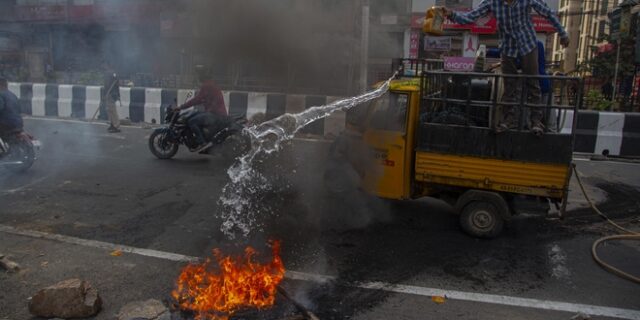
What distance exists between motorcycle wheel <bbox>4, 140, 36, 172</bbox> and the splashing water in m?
2.85

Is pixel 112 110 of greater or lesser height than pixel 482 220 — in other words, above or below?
above

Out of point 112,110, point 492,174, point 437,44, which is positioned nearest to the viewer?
point 492,174

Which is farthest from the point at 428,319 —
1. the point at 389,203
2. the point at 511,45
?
the point at 511,45

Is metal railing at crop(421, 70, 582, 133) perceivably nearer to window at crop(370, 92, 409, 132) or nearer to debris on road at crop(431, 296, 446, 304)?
window at crop(370, 92, 409, 132)

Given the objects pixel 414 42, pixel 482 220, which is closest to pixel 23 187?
pixel 482 220

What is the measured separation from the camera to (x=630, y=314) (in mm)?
3439

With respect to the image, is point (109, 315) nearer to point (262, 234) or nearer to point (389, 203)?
point (262, 234)

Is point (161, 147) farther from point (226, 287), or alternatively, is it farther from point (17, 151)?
point (226, 287)

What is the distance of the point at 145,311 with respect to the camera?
3.19m

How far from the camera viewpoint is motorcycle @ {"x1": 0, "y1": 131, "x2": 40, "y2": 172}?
677 cm

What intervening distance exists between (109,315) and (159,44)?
4699 millimetres

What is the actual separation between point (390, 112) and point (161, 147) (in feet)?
14.2

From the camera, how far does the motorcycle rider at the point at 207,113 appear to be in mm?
7645

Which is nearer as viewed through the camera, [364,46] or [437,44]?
[364,46]
